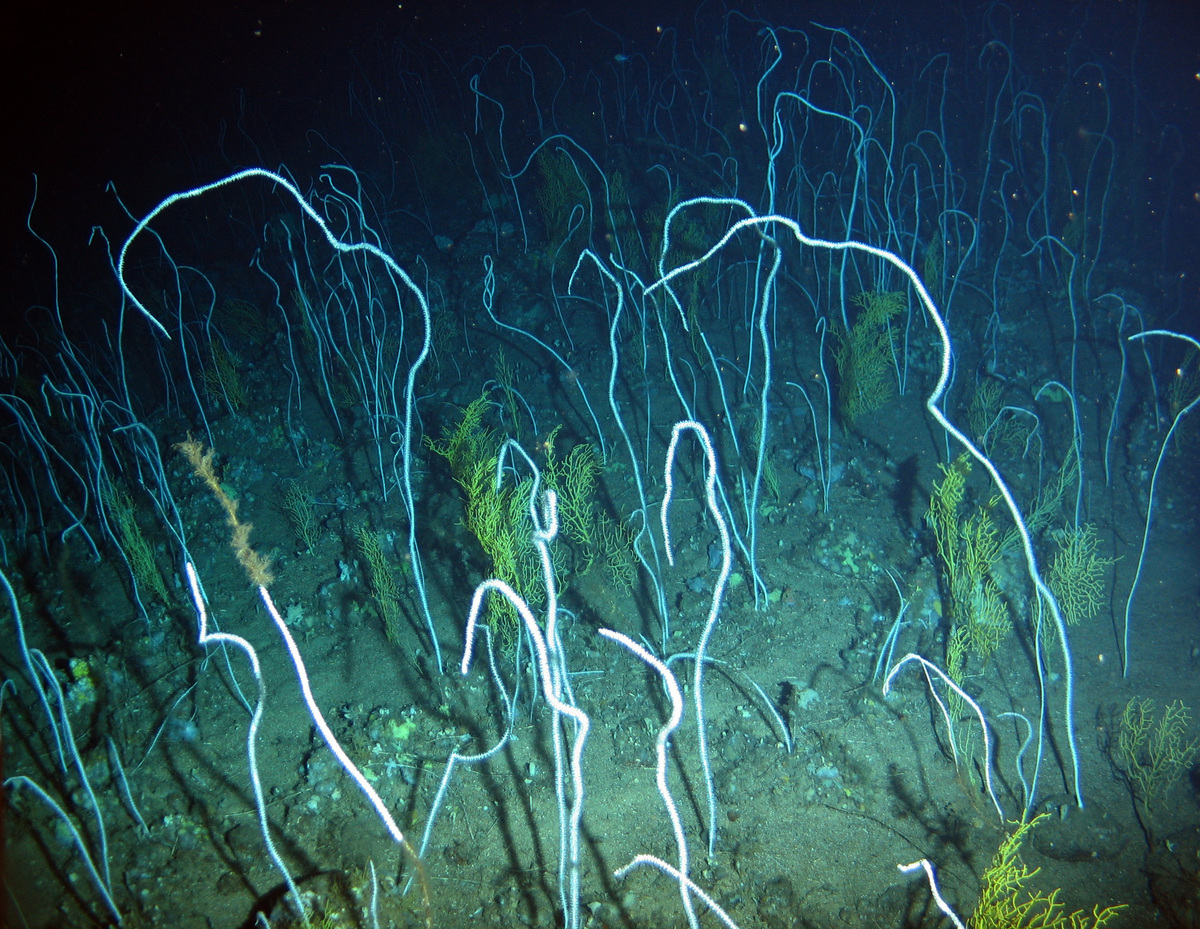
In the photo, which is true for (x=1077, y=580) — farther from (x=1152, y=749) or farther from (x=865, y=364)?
(x=865, y=364)

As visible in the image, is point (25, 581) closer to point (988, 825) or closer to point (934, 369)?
point (988, 825)

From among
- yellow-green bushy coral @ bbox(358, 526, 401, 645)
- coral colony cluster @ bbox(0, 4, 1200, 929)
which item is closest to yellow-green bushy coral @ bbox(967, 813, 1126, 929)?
coral colony cluster @ bbox(0, 4, 1200, 929)

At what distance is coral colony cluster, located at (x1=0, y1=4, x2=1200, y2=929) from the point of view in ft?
6.24

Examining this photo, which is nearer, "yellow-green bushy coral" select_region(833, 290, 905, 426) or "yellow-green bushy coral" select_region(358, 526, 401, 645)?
"yellow-green bushy coral" select_region(358, 526, 401, 645)

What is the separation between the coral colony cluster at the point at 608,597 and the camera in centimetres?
190

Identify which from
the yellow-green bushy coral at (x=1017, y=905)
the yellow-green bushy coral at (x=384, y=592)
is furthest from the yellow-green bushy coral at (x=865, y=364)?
the yellow-green bushy coral at (x=384, y=592)

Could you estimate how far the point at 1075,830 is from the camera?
2010 mm

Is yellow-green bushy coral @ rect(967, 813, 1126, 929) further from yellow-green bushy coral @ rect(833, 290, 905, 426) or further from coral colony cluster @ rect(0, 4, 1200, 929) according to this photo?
yellow-green bushy coral @ rect(833, 290, 905, 426)

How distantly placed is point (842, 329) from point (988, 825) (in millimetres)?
3271

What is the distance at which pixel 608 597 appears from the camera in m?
2.88

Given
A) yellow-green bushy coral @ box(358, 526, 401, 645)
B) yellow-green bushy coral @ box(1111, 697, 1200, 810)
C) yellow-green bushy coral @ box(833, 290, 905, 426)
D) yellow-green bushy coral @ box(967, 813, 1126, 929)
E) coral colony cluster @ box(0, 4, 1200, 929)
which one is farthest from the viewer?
yellow-green bushy coral @ box(833, 290, 905, 426)

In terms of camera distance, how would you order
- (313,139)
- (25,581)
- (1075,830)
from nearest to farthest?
(1075,830) < (25,581) < (313,139)

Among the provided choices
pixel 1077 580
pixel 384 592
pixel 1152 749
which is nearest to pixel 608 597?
pixel 384 592

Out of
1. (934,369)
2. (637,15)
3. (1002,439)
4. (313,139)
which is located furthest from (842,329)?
(637,15)
